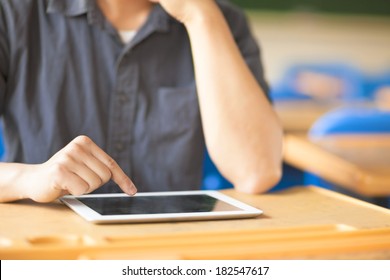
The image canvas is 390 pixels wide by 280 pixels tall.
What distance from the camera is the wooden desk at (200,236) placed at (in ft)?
2.72

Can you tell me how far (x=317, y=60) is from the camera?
19.7ft

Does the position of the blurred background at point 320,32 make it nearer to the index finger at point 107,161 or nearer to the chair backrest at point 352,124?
the chair backrest at point 352,124

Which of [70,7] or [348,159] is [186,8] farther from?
[348,159]

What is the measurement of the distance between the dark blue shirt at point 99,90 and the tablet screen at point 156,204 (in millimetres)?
345

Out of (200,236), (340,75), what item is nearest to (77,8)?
(200,236)

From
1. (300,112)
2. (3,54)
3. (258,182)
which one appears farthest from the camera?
(300,112)

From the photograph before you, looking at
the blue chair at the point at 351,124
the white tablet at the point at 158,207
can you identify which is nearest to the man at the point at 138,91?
the white tablet at the point at 158,207

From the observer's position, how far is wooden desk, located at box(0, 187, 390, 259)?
0.83 meters

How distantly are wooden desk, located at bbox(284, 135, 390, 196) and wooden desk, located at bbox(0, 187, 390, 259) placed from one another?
628 mm

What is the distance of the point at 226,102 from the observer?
57.2 inches

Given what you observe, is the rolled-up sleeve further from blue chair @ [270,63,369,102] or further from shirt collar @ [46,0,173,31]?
blue chair @ [270,63,369,102]

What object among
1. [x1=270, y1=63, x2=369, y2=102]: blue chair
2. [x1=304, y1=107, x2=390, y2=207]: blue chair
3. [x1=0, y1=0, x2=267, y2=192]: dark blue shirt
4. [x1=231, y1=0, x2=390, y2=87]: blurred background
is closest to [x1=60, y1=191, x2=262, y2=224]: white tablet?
[x1=0, y1=0, x2=267, y2=192]: dark blue shirt

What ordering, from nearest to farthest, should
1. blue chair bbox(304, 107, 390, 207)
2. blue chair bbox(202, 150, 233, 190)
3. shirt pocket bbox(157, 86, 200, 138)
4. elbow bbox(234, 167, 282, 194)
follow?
elbow bbox(234, 167, 282, 194) → shirt pocket bbox(157, 86, 200, 138) → blue chair bbox(202, 150, 233, 190) → blue chair bbox(304, 107, 390, 207)

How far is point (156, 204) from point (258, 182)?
1.06 feet
